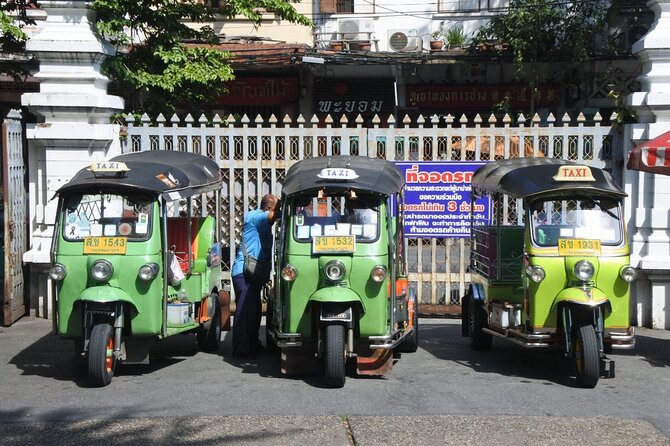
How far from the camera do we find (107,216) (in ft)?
28.0

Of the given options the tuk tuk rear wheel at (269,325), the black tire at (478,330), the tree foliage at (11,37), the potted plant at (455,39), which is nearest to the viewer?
the tuk tuk rear wheel at (269,325)

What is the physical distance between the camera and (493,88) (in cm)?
2105

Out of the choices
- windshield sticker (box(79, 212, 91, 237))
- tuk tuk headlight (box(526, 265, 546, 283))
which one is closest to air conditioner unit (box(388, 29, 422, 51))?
tuk tuk headlight (box(526, 265, 546, 283))

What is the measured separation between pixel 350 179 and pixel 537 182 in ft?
5.63

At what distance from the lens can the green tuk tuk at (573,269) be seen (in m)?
8.12

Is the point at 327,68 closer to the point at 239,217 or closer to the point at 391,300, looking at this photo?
the point at 239,217

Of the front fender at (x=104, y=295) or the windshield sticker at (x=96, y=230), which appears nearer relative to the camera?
the front fender at (x=104, y=295)

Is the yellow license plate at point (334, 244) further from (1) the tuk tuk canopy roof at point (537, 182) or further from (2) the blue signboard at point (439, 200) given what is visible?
(2) the blue signboard at point (439, 200)

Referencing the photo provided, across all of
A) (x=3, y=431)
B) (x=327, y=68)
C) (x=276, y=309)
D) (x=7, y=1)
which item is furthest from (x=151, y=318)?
(x=327, y=68)

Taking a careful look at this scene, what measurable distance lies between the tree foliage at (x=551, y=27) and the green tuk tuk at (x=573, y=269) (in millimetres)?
10315

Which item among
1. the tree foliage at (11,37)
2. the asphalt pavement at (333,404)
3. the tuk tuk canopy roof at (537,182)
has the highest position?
the tree foliage at (11,37)

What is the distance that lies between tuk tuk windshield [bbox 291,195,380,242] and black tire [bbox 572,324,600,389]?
1955 millimetres

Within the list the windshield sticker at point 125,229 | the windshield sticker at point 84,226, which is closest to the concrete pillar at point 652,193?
the windshield sticker at point 125,229

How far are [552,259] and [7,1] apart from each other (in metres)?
9.53
